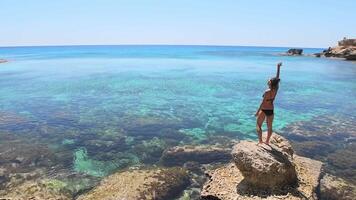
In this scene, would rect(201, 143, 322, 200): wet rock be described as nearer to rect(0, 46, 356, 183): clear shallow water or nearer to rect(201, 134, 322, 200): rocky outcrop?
rect(201, 134, 322, 200): rocky outcrop

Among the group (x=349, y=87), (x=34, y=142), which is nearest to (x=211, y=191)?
(x=34, y=142)

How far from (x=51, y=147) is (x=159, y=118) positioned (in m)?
8.73

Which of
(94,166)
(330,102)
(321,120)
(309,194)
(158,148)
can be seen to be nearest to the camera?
(309,194)

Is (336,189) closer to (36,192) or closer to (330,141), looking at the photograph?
(330,141)

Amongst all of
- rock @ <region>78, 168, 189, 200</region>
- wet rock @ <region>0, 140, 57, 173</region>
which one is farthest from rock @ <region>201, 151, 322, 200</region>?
wet rock @ <region>0, 140, 57, 173</region>

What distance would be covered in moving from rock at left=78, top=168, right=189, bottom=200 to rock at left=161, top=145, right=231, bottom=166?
1494mm

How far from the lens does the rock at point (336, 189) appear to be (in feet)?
41.3

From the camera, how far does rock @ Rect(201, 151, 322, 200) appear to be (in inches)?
407

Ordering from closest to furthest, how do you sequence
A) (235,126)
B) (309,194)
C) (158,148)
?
(309,194) < (158,148) < (235,126)

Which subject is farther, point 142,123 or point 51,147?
point 142,123

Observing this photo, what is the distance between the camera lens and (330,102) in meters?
31.4

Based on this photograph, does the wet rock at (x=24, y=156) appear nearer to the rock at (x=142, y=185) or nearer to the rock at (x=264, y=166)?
the rock at (x=142, y=185)

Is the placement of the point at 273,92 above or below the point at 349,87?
above

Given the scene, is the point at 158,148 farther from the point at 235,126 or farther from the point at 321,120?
the point at 321,120
